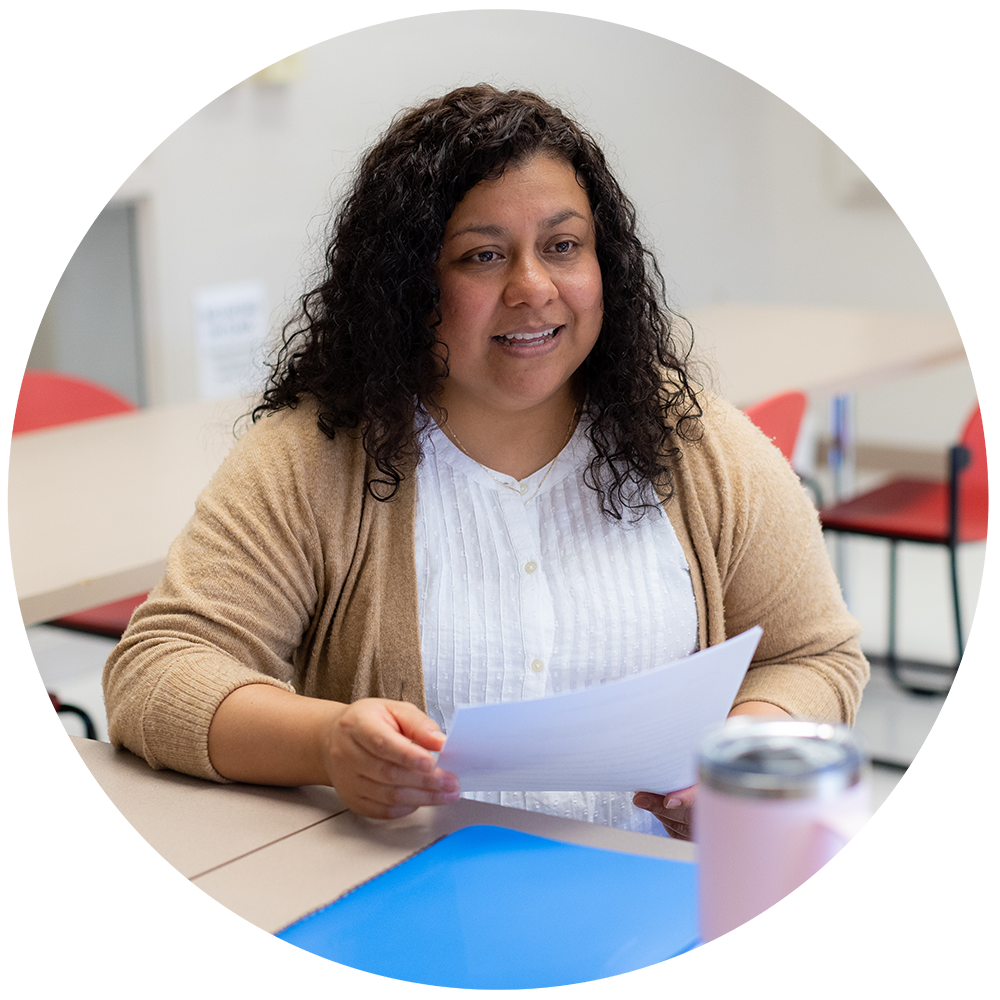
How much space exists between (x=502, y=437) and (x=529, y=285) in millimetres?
190

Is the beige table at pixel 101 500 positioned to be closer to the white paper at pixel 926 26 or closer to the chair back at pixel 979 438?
Answer: the chair back at pixel 979 438

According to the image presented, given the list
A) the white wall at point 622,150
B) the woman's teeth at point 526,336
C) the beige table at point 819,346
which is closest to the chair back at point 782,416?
the beige table at point 819,346

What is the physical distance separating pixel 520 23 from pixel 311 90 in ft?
2.82

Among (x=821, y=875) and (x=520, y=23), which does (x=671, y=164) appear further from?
(x=821, y=875)

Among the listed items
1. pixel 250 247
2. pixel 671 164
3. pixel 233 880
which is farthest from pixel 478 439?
pixel 671 164

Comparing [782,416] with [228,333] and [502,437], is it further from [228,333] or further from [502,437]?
[228,333]

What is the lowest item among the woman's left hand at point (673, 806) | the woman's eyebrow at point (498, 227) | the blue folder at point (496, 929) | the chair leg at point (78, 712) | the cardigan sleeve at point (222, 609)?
the chair leg at point (78, 712)

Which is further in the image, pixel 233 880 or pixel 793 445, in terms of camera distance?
pixel 793 445

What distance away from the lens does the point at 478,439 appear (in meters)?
1.41

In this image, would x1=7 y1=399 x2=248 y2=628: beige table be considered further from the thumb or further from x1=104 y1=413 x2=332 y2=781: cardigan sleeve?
the thumb

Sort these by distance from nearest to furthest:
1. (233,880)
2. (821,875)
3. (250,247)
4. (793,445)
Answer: (821,875), (233,880), (793,445), (250,247)

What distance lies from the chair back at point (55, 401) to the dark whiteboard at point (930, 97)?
324 cm

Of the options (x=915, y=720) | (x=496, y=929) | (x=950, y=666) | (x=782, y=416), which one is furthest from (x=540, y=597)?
(x=950, y=666)

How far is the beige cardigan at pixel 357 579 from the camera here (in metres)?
1.25
